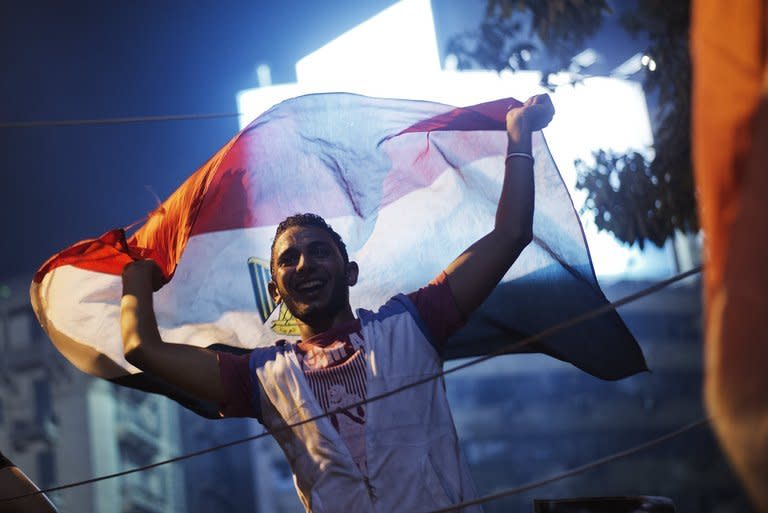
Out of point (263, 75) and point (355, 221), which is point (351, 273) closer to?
point (355, 221)

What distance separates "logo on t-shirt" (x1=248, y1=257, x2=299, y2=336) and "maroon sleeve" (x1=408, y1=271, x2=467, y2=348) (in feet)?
1.95

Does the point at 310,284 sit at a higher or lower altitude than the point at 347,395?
higher

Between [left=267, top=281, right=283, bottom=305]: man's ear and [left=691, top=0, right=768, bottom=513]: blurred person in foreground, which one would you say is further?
[left=267, top=281, right=283, bottom=305]: man's ear

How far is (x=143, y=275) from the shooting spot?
2303 mm

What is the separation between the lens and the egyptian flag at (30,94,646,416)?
8.29 feet

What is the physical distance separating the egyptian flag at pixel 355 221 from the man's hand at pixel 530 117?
9.8 inches

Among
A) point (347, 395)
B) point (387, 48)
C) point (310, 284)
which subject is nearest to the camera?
point (347, 395)

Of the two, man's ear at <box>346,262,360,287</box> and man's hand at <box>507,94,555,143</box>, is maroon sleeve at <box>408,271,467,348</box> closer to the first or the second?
man's ear at <box>346,262,360,287</box>

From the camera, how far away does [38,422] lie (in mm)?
11836

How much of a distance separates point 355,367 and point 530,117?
25.8 inches

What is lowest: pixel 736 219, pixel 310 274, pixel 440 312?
pixel 440 312

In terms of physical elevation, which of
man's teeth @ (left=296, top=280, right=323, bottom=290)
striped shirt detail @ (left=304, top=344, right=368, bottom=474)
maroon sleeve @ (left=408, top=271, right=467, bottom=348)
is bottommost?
striped shirt detail @ (left=304, top=344, right=368, bottom=474)

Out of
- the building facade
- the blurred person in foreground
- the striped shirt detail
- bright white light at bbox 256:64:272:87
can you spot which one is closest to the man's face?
the striped shirt detail

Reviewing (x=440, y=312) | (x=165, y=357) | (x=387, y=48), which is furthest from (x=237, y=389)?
(x=387, y=48)
